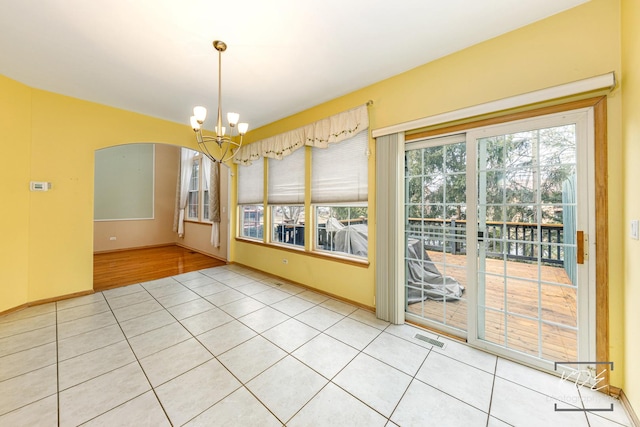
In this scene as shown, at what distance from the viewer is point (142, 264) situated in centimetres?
534

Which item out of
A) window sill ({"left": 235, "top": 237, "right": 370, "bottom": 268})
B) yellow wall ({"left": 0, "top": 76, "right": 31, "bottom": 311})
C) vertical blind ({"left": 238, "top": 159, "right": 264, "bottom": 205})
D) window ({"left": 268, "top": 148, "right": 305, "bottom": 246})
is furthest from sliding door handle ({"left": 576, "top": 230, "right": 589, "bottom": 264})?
yellow wall ({"left": 0, "top": 76, "right": 31, "bottom": 311})

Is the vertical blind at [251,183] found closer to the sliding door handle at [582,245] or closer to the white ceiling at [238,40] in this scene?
the white ceiling at [238,40]

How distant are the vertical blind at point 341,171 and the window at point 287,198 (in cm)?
35

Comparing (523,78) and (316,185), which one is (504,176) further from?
(316,185)

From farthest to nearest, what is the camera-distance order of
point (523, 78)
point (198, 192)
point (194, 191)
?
point (194, 191) < point (198, 192) < point (523, 78)

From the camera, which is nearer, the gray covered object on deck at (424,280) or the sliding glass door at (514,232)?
the sliding glass door at (514,232)

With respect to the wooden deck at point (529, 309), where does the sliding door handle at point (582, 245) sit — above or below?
above

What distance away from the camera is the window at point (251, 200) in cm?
477

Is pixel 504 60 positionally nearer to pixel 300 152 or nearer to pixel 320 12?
pixel 320 12

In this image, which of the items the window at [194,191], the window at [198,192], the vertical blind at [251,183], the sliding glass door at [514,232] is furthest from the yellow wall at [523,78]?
the window at [194,191]

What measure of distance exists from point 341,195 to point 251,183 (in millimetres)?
2390

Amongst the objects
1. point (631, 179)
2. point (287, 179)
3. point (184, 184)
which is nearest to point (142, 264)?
point (184, 184)

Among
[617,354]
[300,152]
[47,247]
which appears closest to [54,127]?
[47,247]

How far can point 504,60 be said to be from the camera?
2.12 metres
